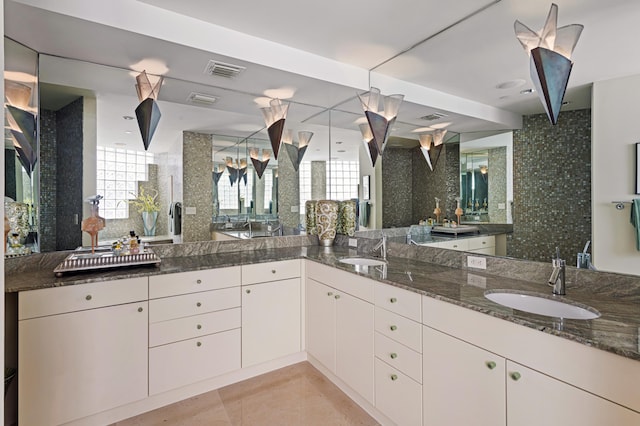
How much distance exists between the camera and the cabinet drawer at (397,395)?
66.7 inches

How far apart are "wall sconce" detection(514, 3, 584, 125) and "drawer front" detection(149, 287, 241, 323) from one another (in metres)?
2.25

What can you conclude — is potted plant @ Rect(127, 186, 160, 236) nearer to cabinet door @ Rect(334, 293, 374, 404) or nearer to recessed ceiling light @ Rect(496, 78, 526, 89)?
cabinet door @ Rect(334, 293, 374, 404)

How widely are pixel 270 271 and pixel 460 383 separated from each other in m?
1.53

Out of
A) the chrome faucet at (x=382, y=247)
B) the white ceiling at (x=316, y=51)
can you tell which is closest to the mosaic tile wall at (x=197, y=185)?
the white ceiling at (x=316, y=51)

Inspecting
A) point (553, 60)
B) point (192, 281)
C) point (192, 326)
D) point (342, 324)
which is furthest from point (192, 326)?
point (553, 60)

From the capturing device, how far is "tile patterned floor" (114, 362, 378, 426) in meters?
2.01

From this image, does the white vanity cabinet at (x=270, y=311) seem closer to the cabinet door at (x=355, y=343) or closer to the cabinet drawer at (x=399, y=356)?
the cabinet door at (x=355, y=343)

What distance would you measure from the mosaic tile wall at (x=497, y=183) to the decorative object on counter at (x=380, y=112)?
35.9 inches

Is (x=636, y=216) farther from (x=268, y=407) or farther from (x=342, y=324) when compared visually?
(x=268, y=407)

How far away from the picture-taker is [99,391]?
6.25 feet

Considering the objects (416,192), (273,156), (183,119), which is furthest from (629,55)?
(183,119)

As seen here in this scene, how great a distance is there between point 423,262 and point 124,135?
96.6 inches

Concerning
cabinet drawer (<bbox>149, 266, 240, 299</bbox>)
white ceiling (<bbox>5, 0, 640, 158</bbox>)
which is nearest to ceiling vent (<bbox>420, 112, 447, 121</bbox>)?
white ceiling (<bbox>5, 0, 640, 158</bbox>)

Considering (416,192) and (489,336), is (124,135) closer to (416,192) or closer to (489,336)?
(416,192)
